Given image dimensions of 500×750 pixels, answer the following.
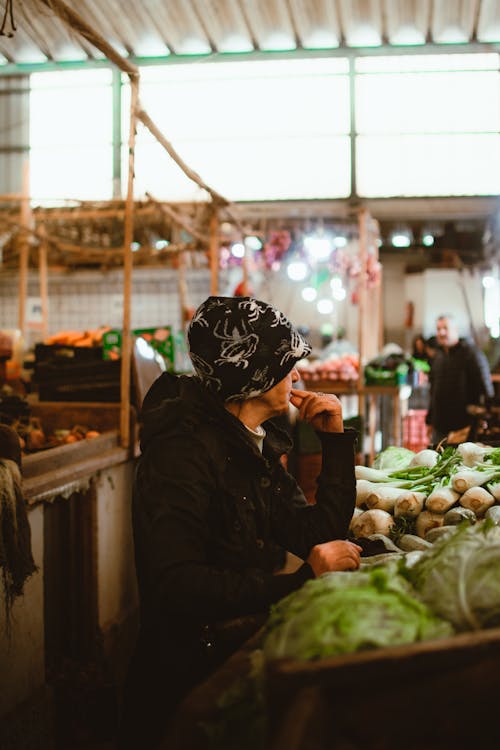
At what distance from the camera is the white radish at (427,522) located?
122 inches

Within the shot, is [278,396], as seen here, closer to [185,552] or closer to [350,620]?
[185,552]

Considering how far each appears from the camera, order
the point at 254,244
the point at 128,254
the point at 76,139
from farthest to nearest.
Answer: the point at 254,244 → the point at 76,139 → the point at 128,254

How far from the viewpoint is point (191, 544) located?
215 cm

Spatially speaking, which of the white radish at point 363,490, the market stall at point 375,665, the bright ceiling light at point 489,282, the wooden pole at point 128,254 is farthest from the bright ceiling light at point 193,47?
the market stall at point 375,665

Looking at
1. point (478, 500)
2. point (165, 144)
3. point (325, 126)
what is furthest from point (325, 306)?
point (478, 500)

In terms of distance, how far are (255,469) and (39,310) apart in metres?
8.05

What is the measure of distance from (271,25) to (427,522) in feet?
30.8

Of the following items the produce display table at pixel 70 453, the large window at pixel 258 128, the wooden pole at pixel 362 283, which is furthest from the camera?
the large window at pixel 258 128

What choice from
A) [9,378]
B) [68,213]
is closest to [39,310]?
[68,213]

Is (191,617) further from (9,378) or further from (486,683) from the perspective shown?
(9,378)

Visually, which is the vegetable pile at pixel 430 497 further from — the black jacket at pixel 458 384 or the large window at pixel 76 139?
the large window at pixel 76 139

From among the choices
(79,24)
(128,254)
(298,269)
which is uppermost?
(79,24)

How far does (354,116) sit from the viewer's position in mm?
11008

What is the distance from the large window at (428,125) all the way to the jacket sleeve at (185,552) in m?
9.44
